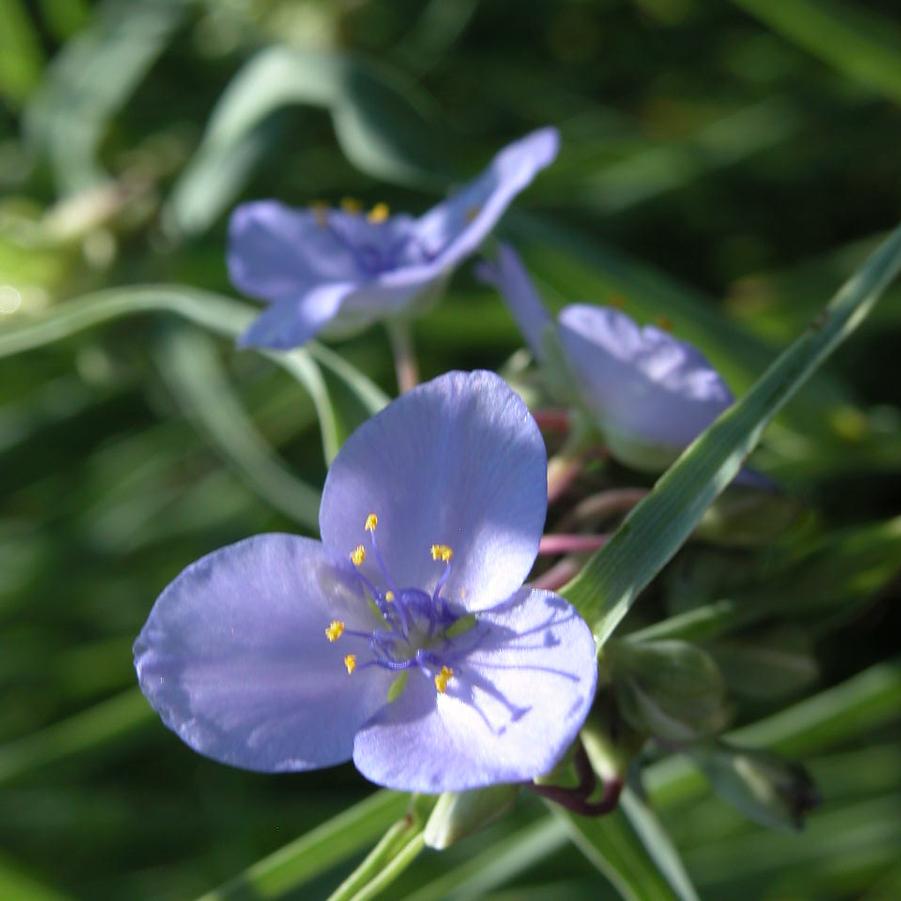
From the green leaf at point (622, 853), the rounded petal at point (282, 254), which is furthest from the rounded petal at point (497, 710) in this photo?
the rounded petal at point (282, 254)

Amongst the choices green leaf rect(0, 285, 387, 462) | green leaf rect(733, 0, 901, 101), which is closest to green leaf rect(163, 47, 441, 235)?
green leaf rect(0, 285, 387, 462)

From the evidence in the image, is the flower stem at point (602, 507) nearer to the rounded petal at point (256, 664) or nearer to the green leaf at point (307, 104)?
the rounded petal at point (256, 664)

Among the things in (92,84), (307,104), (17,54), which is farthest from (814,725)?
(17,54)

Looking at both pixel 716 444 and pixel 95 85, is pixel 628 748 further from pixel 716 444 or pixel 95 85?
pixel 95 85

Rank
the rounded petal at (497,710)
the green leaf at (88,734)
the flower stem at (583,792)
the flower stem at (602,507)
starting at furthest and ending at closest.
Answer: the green leaf at (88,734) → the flower stem at (602,507) → the flower stem at (583,792) → the rounded petal at (497,710)

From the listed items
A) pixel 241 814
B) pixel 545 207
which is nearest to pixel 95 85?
pixel 545 207

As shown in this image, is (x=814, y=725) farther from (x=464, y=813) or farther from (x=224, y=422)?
(x=224, y=422)
